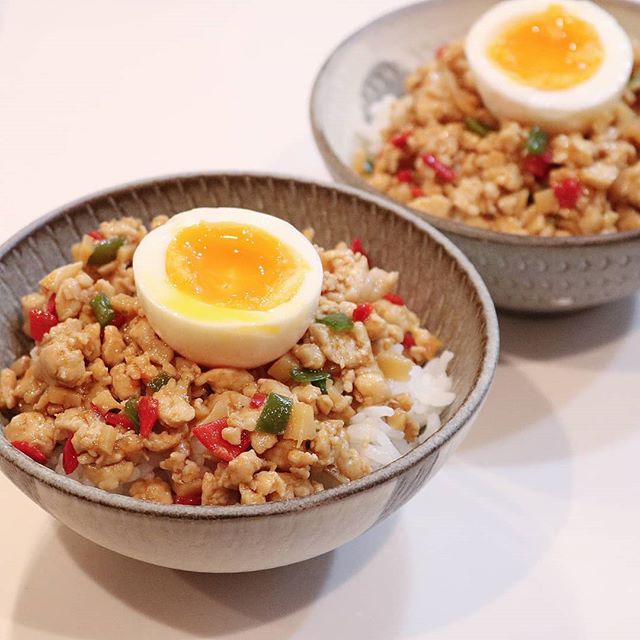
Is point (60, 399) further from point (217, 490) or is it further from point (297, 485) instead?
point (297, 485)

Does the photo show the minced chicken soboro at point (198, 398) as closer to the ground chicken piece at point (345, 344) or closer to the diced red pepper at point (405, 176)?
the ground chicken piece at point (345, 344)

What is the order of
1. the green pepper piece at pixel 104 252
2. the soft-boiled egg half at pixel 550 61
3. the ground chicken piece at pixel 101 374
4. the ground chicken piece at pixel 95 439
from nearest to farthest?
the ground chicken piece at pixel 95 439 → the ground chicken piece at pixel 101 374 → the green pepper piece at pixel 104 252 → the soft-boiled egg half at pixel 550 61

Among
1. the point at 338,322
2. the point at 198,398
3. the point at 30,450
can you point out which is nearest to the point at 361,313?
the point at 338,322

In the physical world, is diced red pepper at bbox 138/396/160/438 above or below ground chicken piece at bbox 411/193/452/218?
above

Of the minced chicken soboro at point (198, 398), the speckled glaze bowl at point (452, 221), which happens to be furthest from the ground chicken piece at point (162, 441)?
the speckled glaze bowl at point (452, 221)

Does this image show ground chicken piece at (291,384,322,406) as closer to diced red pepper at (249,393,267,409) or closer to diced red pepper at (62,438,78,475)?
diced red pepper at (249,393,267,409)

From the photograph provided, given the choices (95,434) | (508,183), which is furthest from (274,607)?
(508,183)

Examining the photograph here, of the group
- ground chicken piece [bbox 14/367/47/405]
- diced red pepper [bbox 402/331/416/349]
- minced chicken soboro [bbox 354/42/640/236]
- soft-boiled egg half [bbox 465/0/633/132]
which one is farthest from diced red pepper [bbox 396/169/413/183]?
ground chicken piece [bbox 14/367/47/405]
